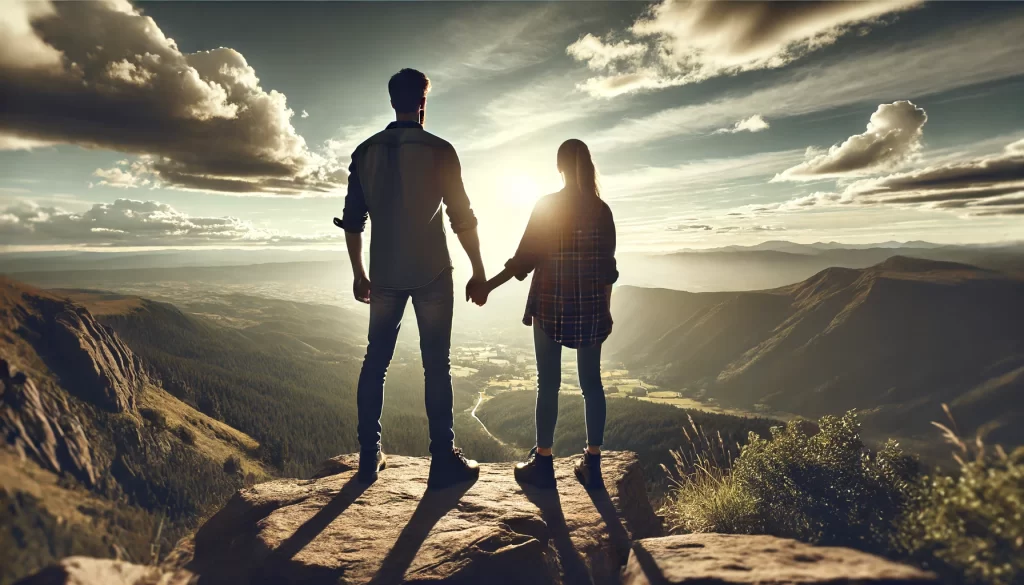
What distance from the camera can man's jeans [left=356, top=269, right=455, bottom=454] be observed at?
15.9 feet

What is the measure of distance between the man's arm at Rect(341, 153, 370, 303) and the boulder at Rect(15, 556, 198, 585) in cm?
275

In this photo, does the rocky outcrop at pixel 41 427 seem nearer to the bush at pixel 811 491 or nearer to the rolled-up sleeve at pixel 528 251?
the rolled-up sleeve at pixel 528 251

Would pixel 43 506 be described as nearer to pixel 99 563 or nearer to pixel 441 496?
pixel 99 563

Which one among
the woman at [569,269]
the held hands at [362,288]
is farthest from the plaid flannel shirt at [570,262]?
the held hands at [362,288]

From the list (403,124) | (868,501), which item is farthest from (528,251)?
(868,501)

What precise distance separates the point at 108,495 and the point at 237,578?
1177 mm

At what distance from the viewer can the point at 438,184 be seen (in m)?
4.87

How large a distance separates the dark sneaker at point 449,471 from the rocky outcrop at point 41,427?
2.94m

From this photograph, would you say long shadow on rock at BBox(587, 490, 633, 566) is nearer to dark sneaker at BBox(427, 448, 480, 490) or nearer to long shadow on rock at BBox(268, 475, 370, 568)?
dark sneaker at BBox(427, 448, 480, 490)

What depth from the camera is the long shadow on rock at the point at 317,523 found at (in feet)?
12.3

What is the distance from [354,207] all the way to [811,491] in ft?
19.2

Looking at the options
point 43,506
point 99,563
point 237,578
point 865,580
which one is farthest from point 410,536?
point 865,580

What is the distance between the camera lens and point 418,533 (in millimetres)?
4188

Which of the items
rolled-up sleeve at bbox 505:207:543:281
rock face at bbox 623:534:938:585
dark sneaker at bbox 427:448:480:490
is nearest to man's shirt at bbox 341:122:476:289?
rolled-up sleeve at bbox 505:207:543:281
